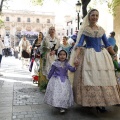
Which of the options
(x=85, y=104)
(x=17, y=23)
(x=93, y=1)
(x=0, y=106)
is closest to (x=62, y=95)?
(x=85, y=104)

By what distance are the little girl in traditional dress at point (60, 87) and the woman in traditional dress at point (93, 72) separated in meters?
0.15

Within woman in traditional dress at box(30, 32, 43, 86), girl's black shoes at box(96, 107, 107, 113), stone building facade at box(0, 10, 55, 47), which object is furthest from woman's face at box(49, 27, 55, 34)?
stone building facade at box(0, 10, 55, 47)

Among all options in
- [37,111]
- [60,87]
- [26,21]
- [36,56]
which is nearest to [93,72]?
[60,87]

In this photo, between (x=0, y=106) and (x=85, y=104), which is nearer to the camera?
(x=85, y=104)

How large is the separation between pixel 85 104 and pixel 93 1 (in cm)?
1079

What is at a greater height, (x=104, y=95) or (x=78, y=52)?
(x=78, y=52)

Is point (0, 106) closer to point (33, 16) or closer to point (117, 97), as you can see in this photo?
point (117, 97)

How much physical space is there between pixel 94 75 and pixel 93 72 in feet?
0.18

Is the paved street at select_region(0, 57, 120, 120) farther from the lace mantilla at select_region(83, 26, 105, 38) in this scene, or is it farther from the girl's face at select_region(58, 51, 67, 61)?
the lace mantilla at select_region(83, 26, 105, 38)

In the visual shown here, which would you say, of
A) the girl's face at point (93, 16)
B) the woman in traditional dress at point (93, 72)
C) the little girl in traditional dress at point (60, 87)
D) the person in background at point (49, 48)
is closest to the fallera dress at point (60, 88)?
the little girl in traditional dress at point (60, 87)

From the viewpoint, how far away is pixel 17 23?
7956cm

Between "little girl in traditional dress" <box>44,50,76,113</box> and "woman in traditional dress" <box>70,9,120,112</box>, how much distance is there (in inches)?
5.7

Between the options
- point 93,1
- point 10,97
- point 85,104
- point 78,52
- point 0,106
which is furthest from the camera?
point 93,1

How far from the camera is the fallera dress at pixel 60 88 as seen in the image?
461cm
